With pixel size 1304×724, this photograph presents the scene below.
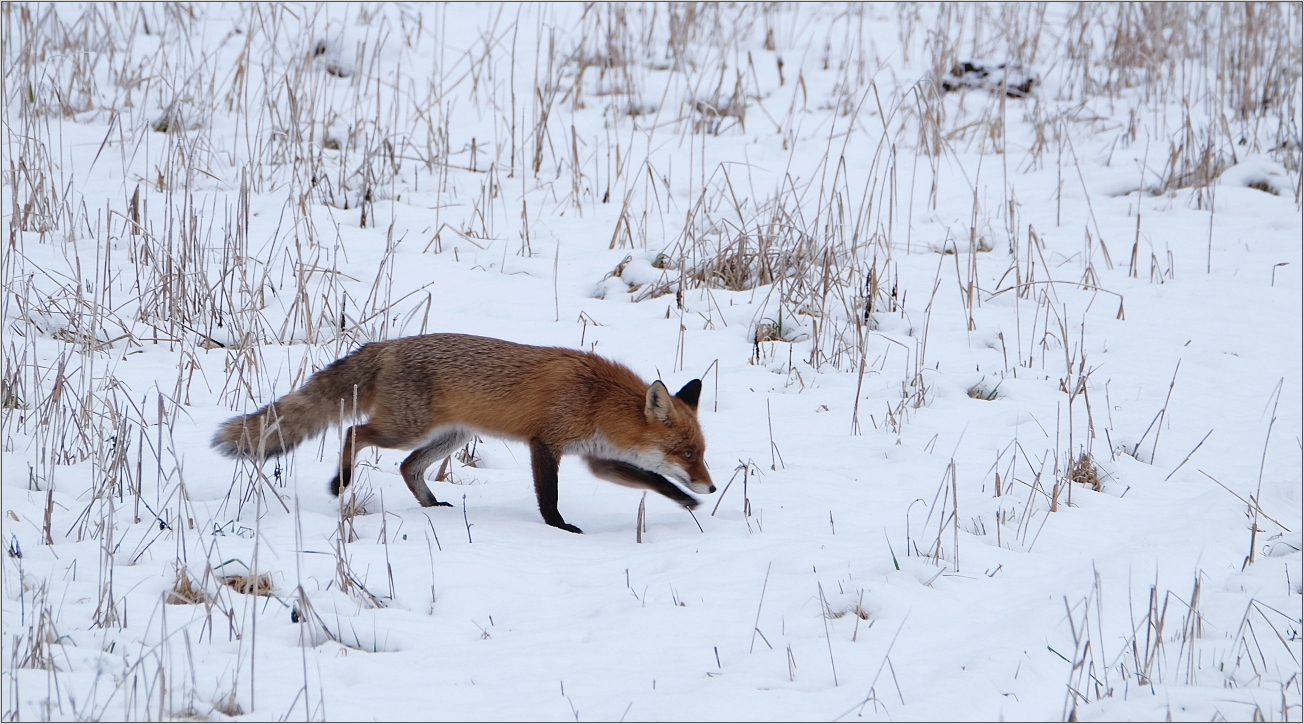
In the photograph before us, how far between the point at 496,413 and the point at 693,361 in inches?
92.3

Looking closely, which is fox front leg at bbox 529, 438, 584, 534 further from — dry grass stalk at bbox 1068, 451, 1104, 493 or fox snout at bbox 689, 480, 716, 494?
dry grass stalk at bbox 1068, 451, 1104, 493

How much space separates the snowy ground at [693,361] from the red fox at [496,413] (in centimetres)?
24

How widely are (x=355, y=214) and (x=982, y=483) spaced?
6.08 meters

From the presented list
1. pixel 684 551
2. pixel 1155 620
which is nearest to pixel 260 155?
pixel 684 551

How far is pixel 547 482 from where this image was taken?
16.4 feet

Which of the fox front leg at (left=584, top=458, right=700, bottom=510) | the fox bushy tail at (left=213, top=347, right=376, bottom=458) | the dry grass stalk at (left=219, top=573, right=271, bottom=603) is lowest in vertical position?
the fox front leg at (left=584, top=458, right=700, bottom=510)

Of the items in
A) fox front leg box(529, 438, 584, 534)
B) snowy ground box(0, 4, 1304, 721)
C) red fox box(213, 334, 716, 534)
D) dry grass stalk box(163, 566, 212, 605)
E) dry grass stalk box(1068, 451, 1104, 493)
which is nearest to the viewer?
snowy ground box(0, 4, 1304, 721)

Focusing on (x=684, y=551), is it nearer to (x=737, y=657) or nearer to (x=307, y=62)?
(x=737, y=657)

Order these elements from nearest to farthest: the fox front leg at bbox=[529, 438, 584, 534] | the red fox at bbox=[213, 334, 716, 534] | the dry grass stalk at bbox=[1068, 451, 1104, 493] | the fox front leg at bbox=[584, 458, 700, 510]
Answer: the fox front leg at bbox=[529, 438, 584, 534] → the red fox at bbox=[213, 334, 716, 534] → the fox front leg at bbox=[584, 458, 700, 510] → the dry grass stalk at bbox=[1068, 451, 1104, 493]

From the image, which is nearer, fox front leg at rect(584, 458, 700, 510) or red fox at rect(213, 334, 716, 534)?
red fox at rect(213, 334, 716, 534)

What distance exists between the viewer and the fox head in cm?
519

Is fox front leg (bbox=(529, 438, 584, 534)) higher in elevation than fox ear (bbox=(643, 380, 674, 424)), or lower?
lower

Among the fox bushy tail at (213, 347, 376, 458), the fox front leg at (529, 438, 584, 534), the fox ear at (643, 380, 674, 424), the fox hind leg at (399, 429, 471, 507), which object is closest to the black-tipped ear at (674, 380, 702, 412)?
the fox ear at (643, 380, 674, 424)

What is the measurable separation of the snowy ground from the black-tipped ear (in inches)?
19.7
